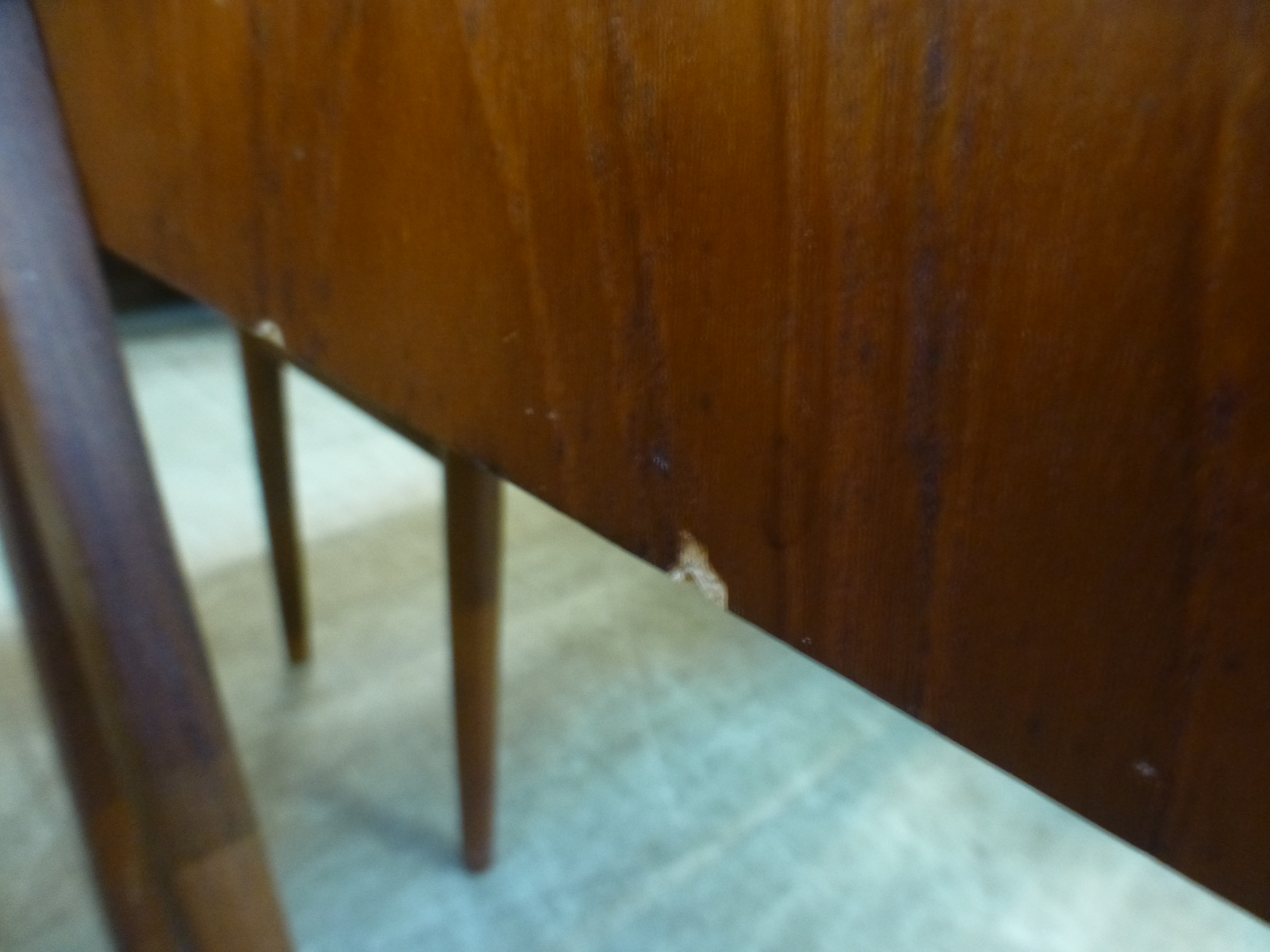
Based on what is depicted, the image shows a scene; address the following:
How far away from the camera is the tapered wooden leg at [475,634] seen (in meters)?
0.73

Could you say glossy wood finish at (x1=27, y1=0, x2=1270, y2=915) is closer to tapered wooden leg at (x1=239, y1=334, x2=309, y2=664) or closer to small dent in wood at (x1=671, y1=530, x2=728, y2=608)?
small dent in wood at (x1=671, y1=530, x2=728, y2=608)

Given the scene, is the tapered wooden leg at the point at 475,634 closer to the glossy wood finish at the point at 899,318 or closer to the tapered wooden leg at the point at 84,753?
the tapered wooden leg at the point at 84,753

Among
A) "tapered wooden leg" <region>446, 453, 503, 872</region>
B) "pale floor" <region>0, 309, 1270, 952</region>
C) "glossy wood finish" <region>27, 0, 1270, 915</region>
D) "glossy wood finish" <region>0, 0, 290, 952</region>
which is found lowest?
"pale floor" <region>0, 309, 1270, 952</region>

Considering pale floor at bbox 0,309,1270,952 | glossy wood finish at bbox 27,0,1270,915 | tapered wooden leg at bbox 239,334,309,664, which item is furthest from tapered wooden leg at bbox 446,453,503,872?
glossy wood finish at bbox 27,0,1270,915

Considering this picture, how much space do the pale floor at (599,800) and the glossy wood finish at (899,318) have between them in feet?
1.96

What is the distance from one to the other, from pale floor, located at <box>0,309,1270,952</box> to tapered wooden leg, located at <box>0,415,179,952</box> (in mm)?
255

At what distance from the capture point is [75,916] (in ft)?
2.40

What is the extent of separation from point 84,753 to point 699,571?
0.42 metres

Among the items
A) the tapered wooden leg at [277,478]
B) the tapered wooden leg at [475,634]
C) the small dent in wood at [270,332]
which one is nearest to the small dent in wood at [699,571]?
the small dent in wood at [270,332]

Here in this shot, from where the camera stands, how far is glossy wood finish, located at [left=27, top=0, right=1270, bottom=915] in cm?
16

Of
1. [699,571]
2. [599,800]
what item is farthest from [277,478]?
[699,571]

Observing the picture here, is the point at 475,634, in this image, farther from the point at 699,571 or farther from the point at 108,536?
the point at 699,571

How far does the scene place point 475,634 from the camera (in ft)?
2.49

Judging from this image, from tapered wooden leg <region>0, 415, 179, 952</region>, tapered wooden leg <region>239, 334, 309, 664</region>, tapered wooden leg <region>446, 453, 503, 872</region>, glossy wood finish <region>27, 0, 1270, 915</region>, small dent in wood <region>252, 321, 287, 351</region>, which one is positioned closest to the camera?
glossy wood finish <region>27, 0, 1270, 915</region>
